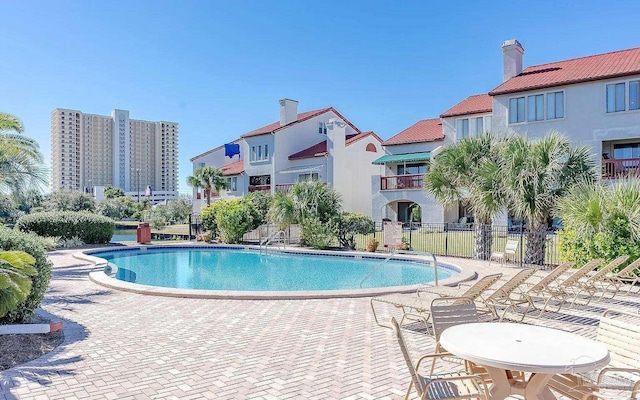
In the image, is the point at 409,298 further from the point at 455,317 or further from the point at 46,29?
the point at 46,29

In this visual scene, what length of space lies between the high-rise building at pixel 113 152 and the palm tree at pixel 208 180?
208 feet

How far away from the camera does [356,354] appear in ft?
21.3

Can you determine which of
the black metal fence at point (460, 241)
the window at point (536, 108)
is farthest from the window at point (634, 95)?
the black metal fence at point (460, 241)

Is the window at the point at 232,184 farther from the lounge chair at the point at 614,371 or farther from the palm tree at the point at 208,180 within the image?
the lounge chair at the point at 614,371

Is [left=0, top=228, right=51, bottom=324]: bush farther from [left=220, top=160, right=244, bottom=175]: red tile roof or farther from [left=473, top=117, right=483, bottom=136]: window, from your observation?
[left=220, top=160, right=244, bottom=175]: red tile roof

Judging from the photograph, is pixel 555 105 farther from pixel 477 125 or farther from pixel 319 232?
pixel 319 232

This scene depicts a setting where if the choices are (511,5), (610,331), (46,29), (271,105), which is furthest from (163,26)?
(271,105)

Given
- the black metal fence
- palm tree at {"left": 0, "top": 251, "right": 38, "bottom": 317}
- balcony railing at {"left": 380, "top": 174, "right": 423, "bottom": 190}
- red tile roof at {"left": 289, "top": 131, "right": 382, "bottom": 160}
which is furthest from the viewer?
red tile roof at {"left": 289, "top": 131, "right": 382, "bottom": 160}

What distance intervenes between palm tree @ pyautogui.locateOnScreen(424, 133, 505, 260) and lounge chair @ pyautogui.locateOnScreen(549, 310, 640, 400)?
12.6 m

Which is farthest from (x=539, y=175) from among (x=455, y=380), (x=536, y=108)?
(x=536, y=108)

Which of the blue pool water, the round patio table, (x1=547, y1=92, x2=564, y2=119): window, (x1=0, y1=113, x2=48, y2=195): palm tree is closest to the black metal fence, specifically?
the blue pool water

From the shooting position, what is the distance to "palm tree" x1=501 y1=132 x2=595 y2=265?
51.6 feet

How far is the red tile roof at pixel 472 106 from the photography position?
30945mm

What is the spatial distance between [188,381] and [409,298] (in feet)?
14.0
